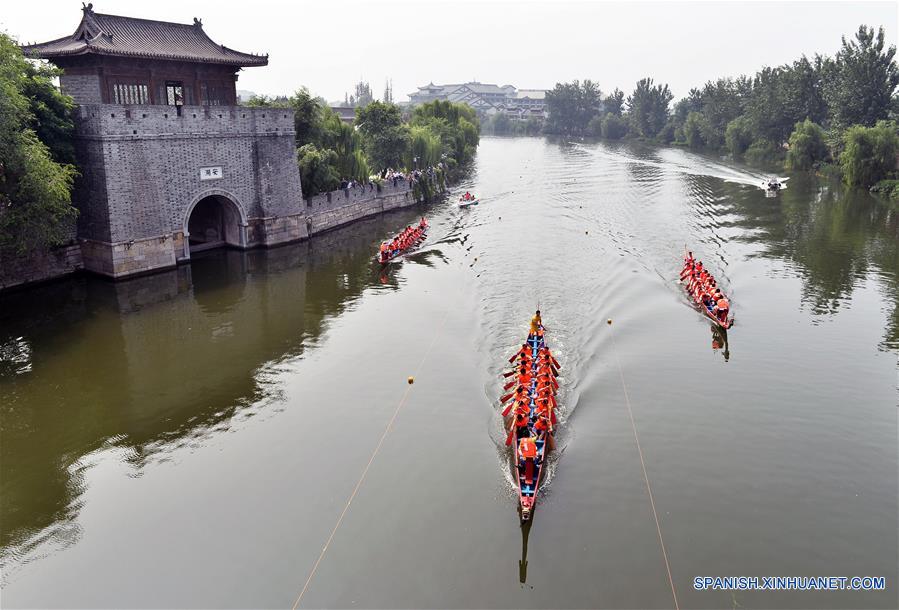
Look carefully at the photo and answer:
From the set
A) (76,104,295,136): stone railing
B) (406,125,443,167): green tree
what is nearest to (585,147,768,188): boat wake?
(406,125,443,167): green tree

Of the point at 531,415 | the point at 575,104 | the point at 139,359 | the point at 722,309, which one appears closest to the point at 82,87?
the point at 139,359

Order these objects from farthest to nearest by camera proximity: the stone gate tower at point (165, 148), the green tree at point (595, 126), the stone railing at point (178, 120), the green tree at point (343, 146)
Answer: the green tree at point (595, 126) → the green tree at point (343, 146) → the stone gate tower at point (165, 148) → the stone railing at point (178, 120)

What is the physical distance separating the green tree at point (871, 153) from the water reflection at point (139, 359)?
3551 centimetres

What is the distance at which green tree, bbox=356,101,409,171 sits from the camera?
139 ft

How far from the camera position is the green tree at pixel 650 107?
9306 centimetres

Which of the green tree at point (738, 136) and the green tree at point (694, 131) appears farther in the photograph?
the green tree at point (694, 131)

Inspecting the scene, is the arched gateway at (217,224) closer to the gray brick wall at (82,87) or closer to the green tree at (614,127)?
the gray brick wall at (82,87)

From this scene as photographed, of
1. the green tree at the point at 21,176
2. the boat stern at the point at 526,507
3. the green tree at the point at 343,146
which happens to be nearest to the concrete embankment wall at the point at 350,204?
the green tree at the point at 343,146

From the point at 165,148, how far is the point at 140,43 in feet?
14.7

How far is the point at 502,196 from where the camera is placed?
44.3m

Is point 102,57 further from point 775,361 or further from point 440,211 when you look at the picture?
point 775,361

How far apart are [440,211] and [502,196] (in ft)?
21.1

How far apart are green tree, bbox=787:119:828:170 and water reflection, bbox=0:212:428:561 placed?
141 ft

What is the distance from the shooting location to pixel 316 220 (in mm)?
32312
